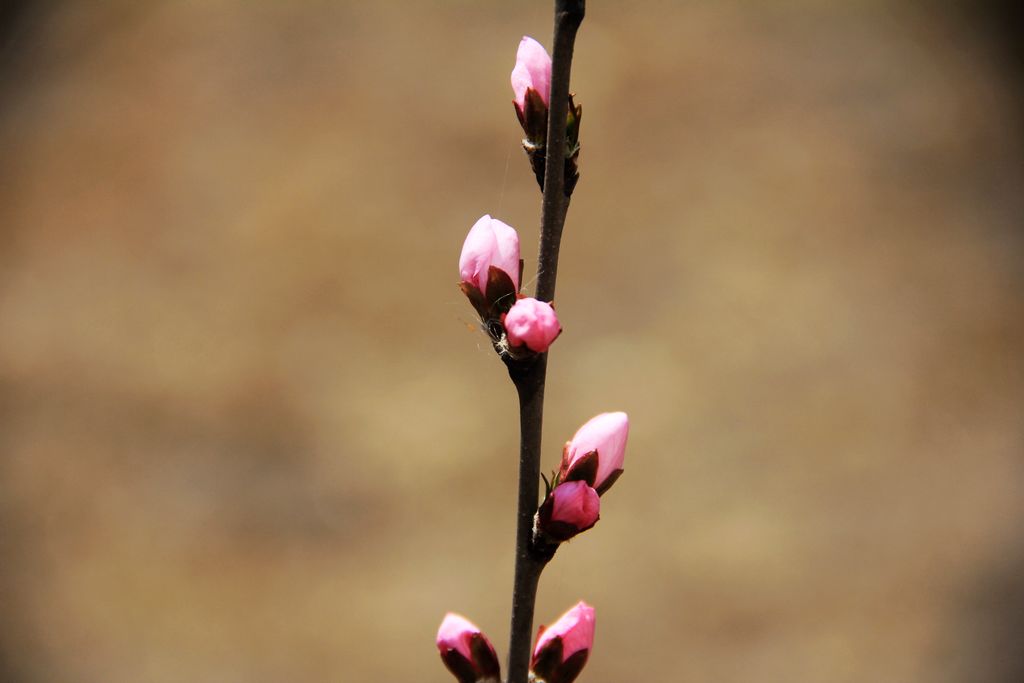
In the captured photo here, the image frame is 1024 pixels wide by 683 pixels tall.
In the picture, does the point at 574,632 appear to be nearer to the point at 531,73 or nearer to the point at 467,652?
the point at 467,652

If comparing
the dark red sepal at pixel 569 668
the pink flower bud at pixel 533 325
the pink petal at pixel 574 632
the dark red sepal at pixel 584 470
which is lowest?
the dark red sepal at pixel 569 668

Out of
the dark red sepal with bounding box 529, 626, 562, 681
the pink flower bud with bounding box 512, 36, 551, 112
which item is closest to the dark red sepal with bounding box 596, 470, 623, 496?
the dark red sepal with bounding box 529, 626, 562, 681

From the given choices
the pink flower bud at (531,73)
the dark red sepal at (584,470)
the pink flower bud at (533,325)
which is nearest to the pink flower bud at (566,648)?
the dark red sepal at (584,470)

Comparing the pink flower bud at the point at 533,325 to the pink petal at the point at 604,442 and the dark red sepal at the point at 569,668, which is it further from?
the dark red sepal at the point at 569,668

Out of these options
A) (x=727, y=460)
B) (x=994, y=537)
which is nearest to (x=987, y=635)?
(x=994, y=537)

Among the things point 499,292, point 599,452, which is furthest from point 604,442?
point 499,292

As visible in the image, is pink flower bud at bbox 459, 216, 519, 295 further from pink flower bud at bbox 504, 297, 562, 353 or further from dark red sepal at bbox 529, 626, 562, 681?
dark red sepal at bbox 529, 626, 562, 681
